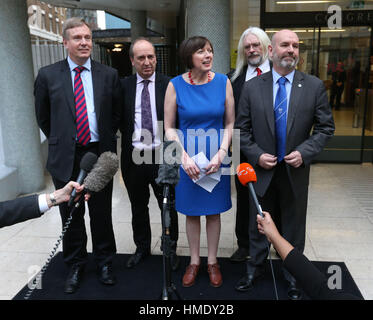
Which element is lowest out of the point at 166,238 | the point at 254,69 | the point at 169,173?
the point at 166,238

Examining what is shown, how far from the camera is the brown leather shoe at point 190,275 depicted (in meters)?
2.99

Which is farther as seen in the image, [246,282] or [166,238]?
[246,282]

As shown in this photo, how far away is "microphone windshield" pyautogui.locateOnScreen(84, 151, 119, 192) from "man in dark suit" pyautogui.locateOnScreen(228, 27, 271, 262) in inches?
50.3

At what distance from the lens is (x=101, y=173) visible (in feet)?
7.13

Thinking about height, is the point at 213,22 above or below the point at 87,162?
above

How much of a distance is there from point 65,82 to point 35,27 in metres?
7.00

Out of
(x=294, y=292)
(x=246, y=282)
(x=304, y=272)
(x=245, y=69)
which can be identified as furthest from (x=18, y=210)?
(x=245, y=69)

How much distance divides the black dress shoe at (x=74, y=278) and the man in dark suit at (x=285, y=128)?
1614 mm

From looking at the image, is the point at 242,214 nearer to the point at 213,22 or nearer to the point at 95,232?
the point at 95,232

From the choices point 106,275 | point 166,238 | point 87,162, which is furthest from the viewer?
point 106,275

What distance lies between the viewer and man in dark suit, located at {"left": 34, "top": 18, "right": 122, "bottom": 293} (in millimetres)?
2805

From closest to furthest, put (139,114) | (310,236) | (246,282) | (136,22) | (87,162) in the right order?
(87,162), (246,282), (139,114), (310,236), (136,22)

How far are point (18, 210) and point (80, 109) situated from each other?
1245 millimetres

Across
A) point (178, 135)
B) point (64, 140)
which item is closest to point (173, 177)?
point (178, 135)
